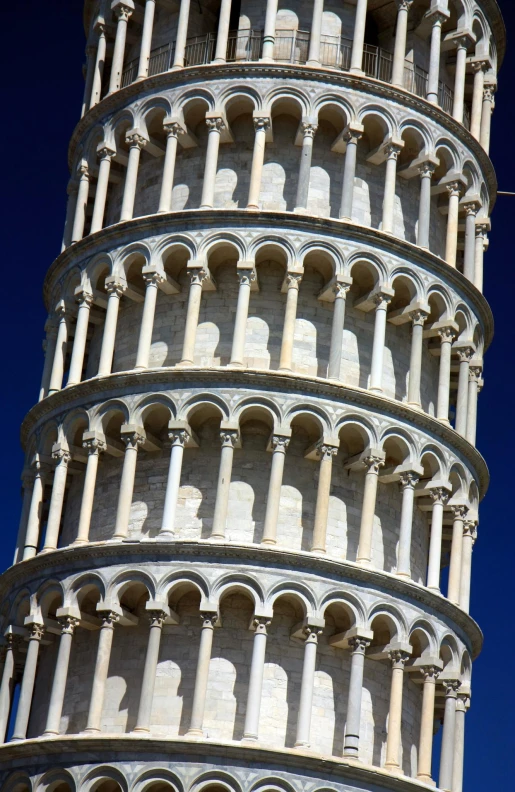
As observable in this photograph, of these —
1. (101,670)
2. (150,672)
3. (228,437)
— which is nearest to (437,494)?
(228,437)

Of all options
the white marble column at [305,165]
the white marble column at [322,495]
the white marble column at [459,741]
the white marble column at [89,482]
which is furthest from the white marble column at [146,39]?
the white marble column at [459,741]

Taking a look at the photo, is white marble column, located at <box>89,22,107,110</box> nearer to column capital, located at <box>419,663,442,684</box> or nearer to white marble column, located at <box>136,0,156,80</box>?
white marble column, located at <box>136,0,156,80</box>

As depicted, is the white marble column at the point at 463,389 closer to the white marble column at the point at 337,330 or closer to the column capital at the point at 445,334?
the column capital at the point at 445,334

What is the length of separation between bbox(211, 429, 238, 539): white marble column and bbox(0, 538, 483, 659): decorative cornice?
471 millimetres

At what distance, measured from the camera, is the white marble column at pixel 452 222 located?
122ft

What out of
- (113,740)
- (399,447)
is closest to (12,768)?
(113,740)

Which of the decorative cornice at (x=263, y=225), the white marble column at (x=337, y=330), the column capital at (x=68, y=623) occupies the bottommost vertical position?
the column capital at (x=68, y=623)

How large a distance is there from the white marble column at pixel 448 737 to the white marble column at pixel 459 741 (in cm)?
16

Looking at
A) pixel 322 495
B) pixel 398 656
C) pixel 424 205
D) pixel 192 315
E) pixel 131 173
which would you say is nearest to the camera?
pixel 398 656

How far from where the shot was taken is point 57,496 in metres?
34.6

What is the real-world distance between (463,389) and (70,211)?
9.74 m

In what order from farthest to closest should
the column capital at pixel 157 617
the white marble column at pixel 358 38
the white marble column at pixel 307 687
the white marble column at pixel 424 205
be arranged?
the white marble column at pixel 358 38, the white marble column at pixel 424 205, the column capital at pixel 157 617, the white marble column at pixel 307 687

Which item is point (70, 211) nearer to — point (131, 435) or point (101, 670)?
point (131, 435)

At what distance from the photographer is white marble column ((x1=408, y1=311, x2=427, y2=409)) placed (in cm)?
3491
